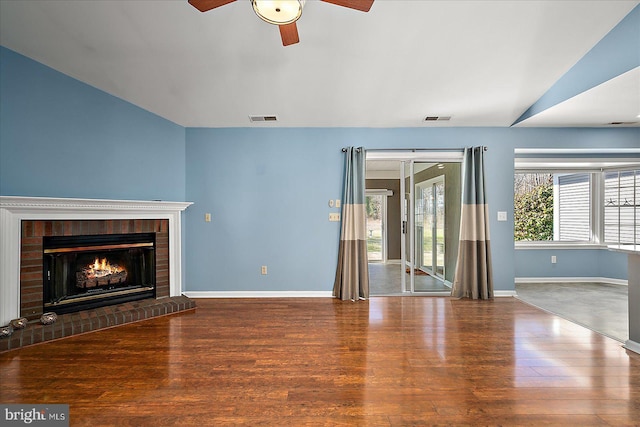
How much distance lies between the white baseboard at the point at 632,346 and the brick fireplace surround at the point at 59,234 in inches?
179

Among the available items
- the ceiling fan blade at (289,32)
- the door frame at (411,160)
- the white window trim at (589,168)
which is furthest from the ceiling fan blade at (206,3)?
the white window trim at (589,168)

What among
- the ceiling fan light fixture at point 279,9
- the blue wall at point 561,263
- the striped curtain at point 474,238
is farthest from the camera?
the blue wall at point 561,263

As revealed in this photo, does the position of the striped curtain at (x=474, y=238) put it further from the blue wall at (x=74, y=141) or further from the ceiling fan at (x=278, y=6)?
the blue wall at (x=74, y=141)

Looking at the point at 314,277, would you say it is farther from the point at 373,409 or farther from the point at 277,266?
the point at 373,409

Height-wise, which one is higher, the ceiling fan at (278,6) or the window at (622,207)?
the ceiling fan at (278,6)

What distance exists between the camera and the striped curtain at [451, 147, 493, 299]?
14.7 ft

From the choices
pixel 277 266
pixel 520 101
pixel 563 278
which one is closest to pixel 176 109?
pixel 277 266

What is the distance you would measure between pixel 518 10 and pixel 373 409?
131 inches

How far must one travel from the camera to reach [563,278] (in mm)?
5590

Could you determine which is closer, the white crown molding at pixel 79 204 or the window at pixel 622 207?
the white crown molding at pixel 79 204

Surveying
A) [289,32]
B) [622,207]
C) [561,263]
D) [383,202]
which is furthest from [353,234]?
[622,207]

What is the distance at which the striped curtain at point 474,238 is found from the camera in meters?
4.47

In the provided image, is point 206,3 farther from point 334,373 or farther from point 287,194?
point 287,194

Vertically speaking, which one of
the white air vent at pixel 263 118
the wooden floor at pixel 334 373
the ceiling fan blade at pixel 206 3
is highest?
the white air vent at pixel 263 118
